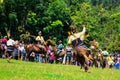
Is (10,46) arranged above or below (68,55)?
above

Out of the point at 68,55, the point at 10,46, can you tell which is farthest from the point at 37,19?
the point at 68,55

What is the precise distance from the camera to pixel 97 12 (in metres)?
89.1

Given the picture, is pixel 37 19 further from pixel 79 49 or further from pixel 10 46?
pixel 79 49

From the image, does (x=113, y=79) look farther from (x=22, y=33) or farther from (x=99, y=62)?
(x=22, y=33)

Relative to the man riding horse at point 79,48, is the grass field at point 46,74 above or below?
below

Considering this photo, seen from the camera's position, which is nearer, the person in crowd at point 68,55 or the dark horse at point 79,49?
the dark horse at point 79,49

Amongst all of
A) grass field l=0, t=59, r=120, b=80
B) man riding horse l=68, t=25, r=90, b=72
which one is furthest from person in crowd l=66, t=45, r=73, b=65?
man riding horse l=68, t=25, r=90, b=72

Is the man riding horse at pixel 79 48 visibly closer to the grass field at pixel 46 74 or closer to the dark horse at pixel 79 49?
the dark horse at pixel 79 49

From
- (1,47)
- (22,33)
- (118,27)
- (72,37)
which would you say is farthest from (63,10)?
(72,37)

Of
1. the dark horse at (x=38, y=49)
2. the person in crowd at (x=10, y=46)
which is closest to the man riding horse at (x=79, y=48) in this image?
the dark horse at (x=38, y=49)

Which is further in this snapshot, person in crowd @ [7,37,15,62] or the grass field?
person in crowd @ [7,37,15,62]

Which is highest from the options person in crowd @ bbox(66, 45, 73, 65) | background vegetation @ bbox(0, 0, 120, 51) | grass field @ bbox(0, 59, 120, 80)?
background vegetation @ bbox(0, 0, 120, 51)

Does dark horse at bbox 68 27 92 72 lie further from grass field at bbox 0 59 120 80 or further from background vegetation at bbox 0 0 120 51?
background vegetation at bbox 0 0 120 51

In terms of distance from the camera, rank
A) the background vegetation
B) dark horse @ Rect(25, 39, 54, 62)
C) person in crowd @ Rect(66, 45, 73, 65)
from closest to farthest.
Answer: dark horse @ Rect(25, 39, 54, 62)
person in crowd @ Rect(66, 45, 73, 65)
the background vegetation
